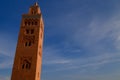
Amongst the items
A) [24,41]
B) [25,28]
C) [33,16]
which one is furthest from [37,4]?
[24,41]

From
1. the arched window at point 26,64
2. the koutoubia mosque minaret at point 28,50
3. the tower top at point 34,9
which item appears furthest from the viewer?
the tower top at point 34,9

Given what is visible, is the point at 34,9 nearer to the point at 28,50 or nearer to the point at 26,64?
the point at 28,50

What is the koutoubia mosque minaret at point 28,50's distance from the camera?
2148 cm

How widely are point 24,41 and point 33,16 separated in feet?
15.3

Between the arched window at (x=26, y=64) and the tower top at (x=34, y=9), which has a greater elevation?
the tower top at (x=34, y=9)

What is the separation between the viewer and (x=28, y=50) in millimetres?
22859

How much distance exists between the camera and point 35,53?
22484 millimetres

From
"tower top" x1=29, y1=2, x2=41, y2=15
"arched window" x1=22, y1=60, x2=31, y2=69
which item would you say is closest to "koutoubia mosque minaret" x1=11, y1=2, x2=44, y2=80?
"arched window" x1=22, y1=60, x2=31, y2=69

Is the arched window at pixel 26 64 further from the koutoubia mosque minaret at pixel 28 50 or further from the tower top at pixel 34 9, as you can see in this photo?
the tower top at pixel 34 9

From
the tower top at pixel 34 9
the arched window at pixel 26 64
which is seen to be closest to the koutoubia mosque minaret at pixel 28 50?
the arched window at pixel 26 64

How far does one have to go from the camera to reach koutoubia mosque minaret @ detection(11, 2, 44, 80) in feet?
70.5

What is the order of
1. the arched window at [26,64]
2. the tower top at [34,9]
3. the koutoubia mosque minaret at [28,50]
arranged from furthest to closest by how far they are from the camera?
the tower top at [34,9], the arched window at [26,64], the koutoubia mosque minaret at [28,50]

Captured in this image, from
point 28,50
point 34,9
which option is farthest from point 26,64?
point 34,9

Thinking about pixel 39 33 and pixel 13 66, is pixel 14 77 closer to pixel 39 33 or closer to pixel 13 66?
pixel 13 66
